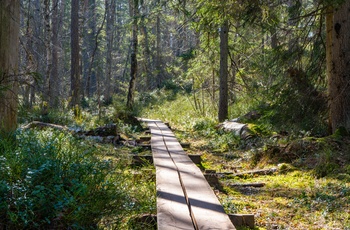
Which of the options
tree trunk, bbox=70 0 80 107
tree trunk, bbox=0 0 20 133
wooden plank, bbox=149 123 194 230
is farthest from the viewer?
tree trunk, bbox=70 0 80 107

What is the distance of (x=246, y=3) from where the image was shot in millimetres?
9602

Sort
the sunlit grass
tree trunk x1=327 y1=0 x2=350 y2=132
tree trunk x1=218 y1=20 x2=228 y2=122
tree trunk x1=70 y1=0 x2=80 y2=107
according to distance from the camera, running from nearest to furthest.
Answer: the sunlit grass, tree trunk x1=327 y1=0 x2=350 y2=132, tree trunk x1=218 y1=20 x2=228 y2=122, tree trunk x1=70 y1=0 x2=80 y2=107

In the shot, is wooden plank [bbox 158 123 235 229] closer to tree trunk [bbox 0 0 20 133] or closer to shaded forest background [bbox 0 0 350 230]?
shaded forest background [bbox 0 0 350 230]

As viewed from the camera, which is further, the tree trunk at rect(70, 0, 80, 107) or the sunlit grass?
the tree trunk at rect(70, 0, 80, 107)

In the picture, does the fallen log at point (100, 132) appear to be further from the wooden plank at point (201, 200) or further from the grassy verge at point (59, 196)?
the grassy verge at point (59, 196)

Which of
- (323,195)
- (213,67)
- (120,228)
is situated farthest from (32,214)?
(213,67)

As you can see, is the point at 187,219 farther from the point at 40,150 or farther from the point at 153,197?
the point at 40,150

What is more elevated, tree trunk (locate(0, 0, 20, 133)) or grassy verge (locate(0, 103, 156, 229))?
tree trunk (locate(0, 0, 20, 133))

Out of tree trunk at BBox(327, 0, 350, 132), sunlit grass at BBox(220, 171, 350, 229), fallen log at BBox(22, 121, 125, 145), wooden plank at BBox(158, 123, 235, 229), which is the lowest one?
sunlit grass at BBox(220, 171, 350, 229)

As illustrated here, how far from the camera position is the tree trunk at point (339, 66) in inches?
346

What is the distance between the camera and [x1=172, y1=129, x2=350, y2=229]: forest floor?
5282 mm

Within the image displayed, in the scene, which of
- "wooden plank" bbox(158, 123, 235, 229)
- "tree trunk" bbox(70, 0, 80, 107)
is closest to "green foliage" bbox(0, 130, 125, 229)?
"wooden plank" bbox(158, 123, 235, 229)

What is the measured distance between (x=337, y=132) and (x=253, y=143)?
7.82 feet

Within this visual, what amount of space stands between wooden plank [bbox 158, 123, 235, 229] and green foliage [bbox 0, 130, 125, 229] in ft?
2.71
